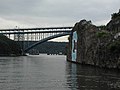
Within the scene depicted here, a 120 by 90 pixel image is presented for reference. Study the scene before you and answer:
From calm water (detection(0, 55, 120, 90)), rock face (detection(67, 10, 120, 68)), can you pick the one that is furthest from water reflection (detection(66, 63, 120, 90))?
rock face (detection(67, 10, 120, 68))

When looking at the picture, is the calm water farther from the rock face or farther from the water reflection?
the rock face

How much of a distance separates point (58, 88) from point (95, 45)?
53.9 meters

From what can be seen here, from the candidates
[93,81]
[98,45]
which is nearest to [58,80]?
[93,81]

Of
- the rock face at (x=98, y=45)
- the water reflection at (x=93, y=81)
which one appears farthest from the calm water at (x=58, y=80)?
the rock face at (x=98, y=45)

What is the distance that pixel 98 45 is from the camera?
86438mm

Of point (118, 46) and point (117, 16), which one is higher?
point (117, 16)

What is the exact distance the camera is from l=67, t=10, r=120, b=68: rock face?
77.0 meters

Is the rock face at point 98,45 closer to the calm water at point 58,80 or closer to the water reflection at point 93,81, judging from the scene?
the calm water at point 58,80

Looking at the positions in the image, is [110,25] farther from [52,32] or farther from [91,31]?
[52,32]

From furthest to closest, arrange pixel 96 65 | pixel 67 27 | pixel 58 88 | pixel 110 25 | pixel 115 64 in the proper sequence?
pixel 67 27, pixel 110 25, pixel 96 65, pixel 115 64, pixel 58 88

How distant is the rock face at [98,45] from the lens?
77.0 m

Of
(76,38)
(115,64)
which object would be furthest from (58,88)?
(76,38)

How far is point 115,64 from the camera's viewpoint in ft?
245

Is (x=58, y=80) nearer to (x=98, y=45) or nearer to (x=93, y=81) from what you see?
→ (x=93, y=81)
